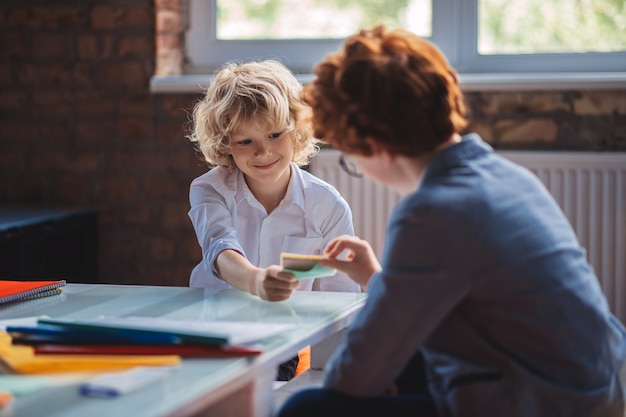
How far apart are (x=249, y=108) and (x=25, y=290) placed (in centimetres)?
75

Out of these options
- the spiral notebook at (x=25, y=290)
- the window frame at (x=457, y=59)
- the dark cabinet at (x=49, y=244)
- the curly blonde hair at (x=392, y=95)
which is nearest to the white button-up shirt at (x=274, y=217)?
the spiral notebook at (x=25, y=290)

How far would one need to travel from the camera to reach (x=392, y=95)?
146 centimetres

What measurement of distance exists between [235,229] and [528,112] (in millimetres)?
1581

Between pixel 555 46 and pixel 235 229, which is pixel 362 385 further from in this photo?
pixel 555 46

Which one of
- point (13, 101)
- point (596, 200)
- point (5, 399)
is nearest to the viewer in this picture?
point (5, 399)

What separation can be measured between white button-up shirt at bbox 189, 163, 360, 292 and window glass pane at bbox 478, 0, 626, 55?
1549mm

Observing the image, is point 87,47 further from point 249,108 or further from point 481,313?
point 481,313

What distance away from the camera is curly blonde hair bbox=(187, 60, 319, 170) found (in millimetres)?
2352

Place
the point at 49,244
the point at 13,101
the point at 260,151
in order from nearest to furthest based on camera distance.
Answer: the point at 260,151, the point at 49,244, the point at 13,101

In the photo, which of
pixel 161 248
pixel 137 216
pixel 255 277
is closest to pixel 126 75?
pixel 137 216

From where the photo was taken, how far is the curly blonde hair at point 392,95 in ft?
4.81

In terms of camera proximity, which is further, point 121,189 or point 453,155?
point 121,189

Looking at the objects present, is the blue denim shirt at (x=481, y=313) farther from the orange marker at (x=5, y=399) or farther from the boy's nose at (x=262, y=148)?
the boy's nose at (x=262, y=148)

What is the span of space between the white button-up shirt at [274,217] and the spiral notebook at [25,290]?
530mm
